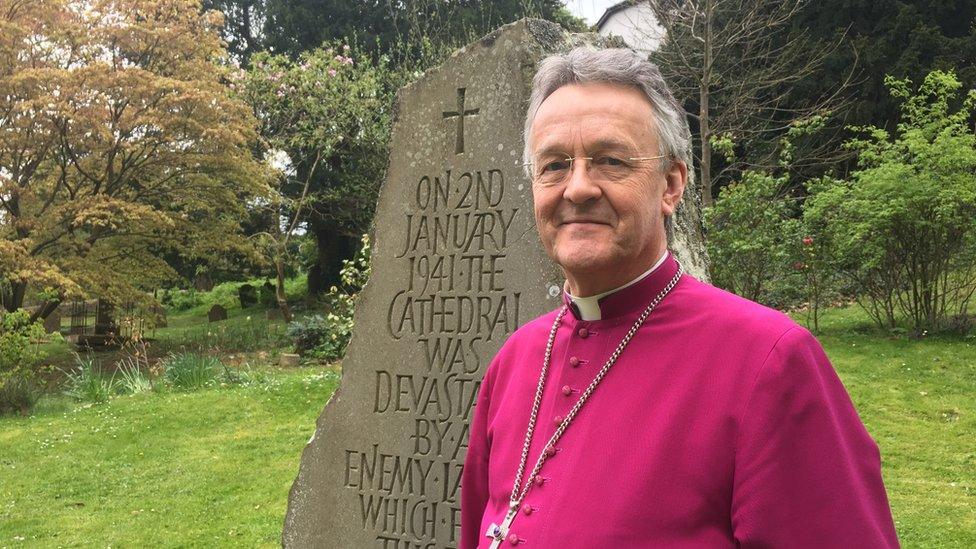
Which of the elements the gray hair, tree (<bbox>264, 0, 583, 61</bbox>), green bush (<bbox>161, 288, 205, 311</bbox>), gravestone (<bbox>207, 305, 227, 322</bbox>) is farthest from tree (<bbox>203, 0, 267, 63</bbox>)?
the gray hair

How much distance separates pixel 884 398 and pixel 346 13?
2000 cm

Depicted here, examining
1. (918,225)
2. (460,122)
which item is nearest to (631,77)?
(460,122)

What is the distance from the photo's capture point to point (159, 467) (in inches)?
320

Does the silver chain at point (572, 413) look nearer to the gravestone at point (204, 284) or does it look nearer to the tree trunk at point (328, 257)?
the tree trunk at point (328, 257)

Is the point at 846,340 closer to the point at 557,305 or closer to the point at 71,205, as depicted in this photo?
the point at 557,305

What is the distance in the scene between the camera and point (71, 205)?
49.0 feet

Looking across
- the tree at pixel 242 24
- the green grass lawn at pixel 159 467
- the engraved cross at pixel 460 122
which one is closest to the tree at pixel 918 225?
the green grass lawn at pixel 159 467

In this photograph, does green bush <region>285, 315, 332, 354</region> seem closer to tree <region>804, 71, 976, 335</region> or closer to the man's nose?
tree <region>804, 71, 976, 335</region>

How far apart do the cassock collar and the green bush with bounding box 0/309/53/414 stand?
10.9m

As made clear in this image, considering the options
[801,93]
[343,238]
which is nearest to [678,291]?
[801,93]

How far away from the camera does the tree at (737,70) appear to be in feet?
45.0

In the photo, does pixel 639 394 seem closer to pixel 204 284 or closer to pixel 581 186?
pixel 581 186

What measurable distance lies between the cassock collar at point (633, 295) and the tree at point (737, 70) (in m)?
10.4

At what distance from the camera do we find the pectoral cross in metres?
1.83
